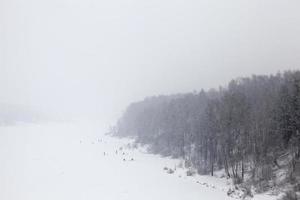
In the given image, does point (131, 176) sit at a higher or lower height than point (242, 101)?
lower

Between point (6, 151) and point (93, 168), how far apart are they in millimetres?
21929

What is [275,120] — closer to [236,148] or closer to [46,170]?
[236,148]

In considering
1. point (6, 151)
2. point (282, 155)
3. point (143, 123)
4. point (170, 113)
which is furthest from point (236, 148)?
point (143, 123)

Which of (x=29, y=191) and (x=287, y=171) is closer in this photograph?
(x=29, y=191)

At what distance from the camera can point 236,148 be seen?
141ft

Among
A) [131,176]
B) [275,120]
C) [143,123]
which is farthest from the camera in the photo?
[143,123]

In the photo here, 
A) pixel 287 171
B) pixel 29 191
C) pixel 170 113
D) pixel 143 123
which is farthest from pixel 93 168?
pixel 143 123

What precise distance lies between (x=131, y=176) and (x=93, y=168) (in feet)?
22.4

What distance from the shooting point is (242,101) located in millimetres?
40906

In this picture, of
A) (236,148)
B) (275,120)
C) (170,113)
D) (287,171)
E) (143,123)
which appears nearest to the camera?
(287,171)

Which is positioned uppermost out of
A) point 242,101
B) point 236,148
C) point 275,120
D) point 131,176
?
point 242,101

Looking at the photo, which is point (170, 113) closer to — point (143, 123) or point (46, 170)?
point (143, 123)

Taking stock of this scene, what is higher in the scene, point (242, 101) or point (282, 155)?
point (242, 101)

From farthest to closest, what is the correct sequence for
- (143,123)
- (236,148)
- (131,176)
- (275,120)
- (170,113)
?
(143,123)
(170,113)
(236,148)
(275,120)
(131,176)
